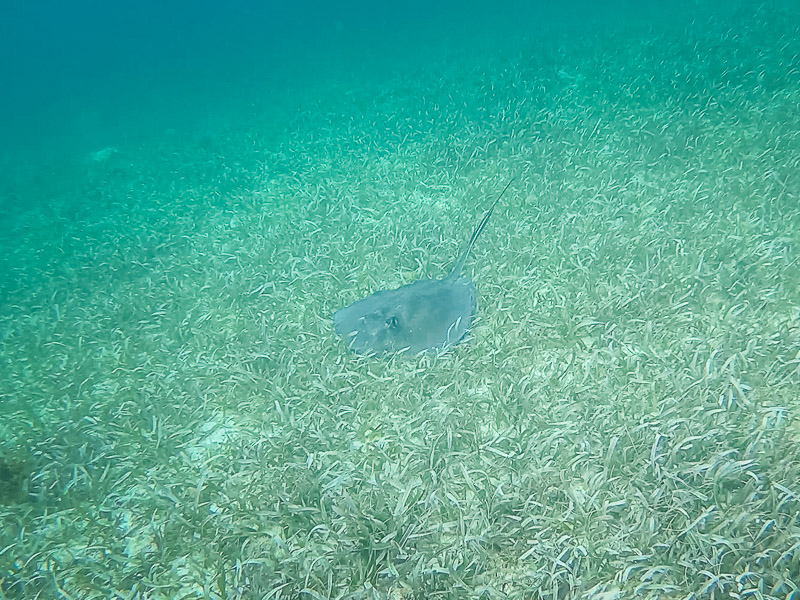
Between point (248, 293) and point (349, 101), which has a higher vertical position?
point (349, 101)

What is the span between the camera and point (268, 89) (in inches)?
877

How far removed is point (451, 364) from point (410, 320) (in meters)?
0.70

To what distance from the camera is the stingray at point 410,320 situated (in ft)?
16.1

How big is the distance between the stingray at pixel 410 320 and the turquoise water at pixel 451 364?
26cm

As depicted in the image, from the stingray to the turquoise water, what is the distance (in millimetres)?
263

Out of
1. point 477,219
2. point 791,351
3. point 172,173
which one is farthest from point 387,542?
point 172,173

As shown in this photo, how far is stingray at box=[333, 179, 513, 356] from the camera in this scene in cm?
492

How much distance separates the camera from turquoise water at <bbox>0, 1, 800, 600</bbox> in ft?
9.75

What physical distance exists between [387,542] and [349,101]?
54.3 feet

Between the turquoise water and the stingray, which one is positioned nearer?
the turquoise water

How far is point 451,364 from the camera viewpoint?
4.71 meters

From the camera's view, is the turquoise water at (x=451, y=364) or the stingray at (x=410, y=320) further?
the stingray at (x=410, y=320)

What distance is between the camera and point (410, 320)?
5027mm

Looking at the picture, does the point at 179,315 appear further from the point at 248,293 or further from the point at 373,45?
the point at 373,45
